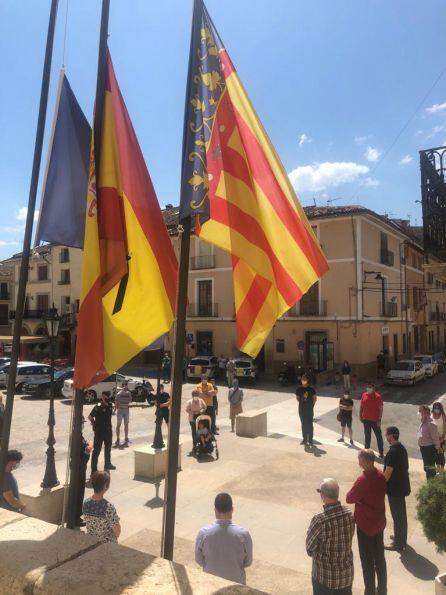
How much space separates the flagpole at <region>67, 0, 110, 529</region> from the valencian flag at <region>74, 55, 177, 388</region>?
60mm

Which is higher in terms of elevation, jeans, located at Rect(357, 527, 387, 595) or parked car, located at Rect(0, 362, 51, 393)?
parked car, located at Rect(0, 362, 51, 393)

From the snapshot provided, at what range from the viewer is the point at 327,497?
427 cm

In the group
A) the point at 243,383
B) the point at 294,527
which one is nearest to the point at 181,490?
the point at 294,527

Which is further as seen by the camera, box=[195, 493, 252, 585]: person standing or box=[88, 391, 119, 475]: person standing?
box=[88, 391, 119, 475]: person standing

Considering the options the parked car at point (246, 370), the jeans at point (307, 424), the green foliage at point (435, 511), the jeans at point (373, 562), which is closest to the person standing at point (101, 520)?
the jeans at point (373, 562)

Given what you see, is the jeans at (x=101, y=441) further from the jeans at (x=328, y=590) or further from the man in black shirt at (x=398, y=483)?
the jeans at (x=328, y=590)

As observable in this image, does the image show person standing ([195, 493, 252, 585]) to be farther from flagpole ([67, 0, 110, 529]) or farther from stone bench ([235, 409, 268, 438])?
stone bench ([235, 409, 268, 438])

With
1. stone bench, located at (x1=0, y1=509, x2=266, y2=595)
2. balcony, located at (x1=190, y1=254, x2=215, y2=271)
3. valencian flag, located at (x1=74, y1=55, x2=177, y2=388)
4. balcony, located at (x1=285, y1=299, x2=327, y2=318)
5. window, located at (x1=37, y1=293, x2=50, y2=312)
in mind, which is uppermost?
balcony, located at (x1=190, y1=254, x2=215, y2=271)

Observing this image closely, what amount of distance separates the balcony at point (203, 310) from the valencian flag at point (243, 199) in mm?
27886

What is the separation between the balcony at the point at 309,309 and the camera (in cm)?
2859

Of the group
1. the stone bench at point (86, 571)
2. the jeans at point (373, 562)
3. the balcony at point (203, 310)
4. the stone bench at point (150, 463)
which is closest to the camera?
the stone bench at point (86, 571)

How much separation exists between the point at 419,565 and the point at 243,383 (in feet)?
67.1

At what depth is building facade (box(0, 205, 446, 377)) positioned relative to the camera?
2791 cm

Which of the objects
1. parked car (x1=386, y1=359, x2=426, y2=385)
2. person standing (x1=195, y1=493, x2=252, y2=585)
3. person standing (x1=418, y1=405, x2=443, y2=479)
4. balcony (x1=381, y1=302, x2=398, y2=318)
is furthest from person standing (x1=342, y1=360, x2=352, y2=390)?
person standing (x1=195, y1=493, x2=252, y2=585)
